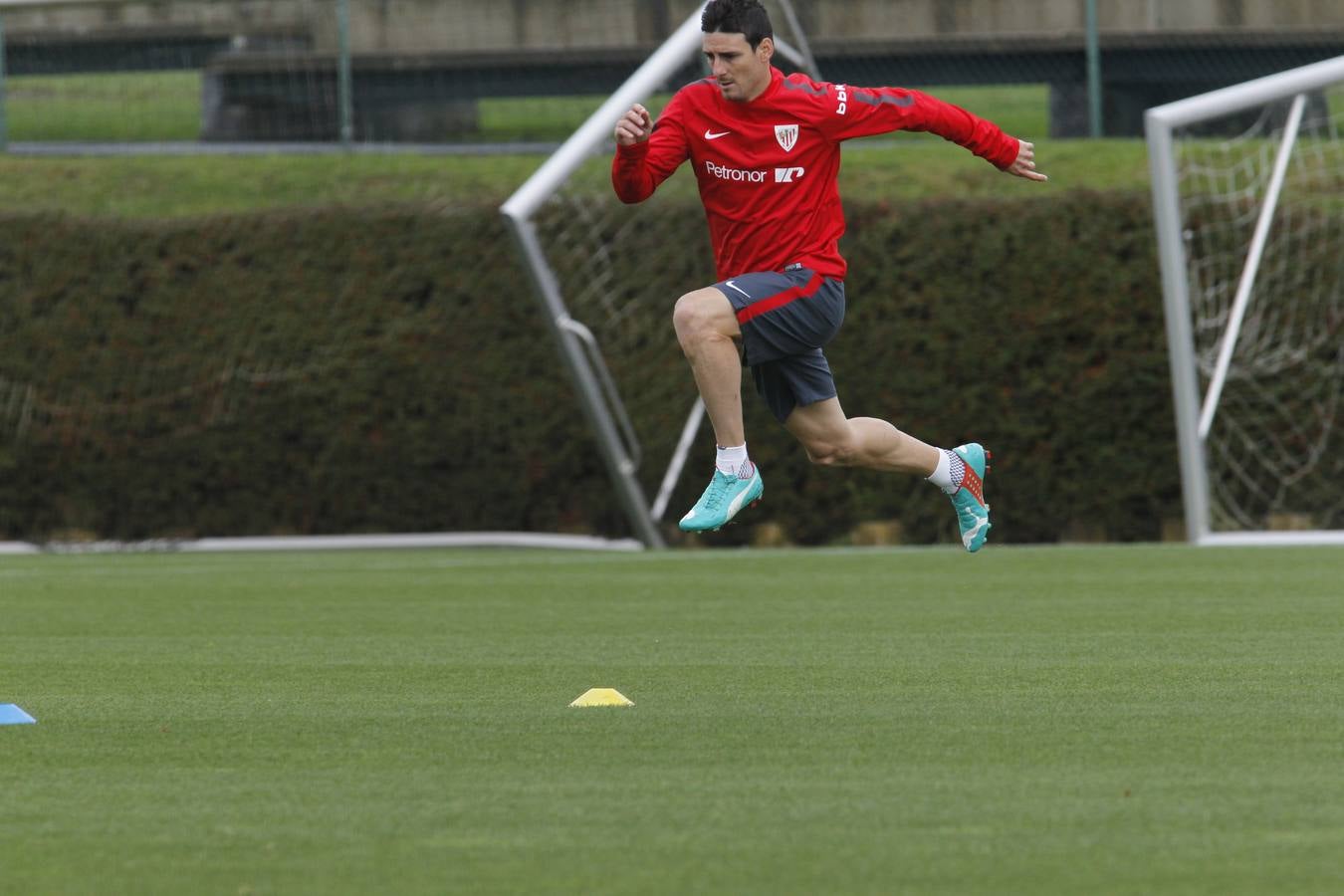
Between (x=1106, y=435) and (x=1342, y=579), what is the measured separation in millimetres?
4794

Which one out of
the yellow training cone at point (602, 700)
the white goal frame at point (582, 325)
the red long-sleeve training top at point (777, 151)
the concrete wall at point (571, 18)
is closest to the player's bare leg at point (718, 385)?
the red long-sleeve training top at point (777, 151)

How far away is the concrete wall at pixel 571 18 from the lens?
63.2 feet

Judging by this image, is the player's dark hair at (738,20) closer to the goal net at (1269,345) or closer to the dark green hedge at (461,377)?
the goal net at (1269,345)

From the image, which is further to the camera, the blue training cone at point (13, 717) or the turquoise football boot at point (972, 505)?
the turquoise football boot at point (972, 505)

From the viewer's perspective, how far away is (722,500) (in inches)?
289

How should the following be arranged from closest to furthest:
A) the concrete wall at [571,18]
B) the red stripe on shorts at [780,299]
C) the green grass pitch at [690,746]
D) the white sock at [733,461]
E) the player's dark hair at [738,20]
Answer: the green grass pitch at [690,746] < the player's dark hair at [738,20] < the red stripe on shorts at [780,299] < the white sock at [733,461] < the concrete wall at [571,18]

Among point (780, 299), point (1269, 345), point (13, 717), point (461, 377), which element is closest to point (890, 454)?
point (780, 299)

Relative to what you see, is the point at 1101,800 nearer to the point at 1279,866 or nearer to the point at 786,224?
the point at 1279,866

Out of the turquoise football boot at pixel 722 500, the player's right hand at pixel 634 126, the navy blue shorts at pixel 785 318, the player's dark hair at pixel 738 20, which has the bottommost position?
the turquoise football boot at pixel 722 500

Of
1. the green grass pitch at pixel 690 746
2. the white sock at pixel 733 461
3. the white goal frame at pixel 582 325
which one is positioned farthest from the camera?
the white goal frame at pixel 582 325

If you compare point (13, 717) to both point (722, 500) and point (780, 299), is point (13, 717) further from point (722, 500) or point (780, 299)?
point (780, 299)

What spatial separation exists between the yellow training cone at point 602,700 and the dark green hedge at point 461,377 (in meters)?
9.07

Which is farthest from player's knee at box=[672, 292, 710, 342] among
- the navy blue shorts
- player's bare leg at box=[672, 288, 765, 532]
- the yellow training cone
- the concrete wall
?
the concrete wall

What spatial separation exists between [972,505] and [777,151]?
176 cm
